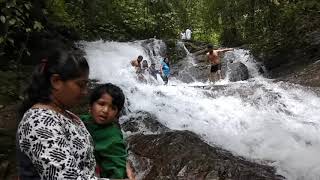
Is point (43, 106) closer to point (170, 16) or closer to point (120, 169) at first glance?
point (120, 169)

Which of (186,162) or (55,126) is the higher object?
(55,126)

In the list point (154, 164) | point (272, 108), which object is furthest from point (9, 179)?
point (272, 108)

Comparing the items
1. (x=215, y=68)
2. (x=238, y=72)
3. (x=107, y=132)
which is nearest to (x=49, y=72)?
(x=107, y=132)

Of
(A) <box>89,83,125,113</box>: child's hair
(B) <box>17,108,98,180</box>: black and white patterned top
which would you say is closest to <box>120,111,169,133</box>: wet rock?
(A) <box>89,83,125,113</box>: child's hair

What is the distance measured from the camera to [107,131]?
8.12ft

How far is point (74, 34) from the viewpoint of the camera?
1811 cm

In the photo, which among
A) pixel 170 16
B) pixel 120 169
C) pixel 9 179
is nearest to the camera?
pixel 120 169

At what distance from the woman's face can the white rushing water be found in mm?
5100

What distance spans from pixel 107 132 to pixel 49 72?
24.4 inches

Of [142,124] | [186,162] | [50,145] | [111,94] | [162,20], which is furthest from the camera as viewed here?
[162,20]

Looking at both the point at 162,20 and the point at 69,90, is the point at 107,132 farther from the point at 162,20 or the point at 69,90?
the point at 162,20

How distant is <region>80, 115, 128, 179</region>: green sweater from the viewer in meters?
2.37

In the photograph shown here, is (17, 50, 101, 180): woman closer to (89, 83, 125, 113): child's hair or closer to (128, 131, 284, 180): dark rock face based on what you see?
(89, 83, 125, 113): child's hair

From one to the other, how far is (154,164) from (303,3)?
12.2 m
